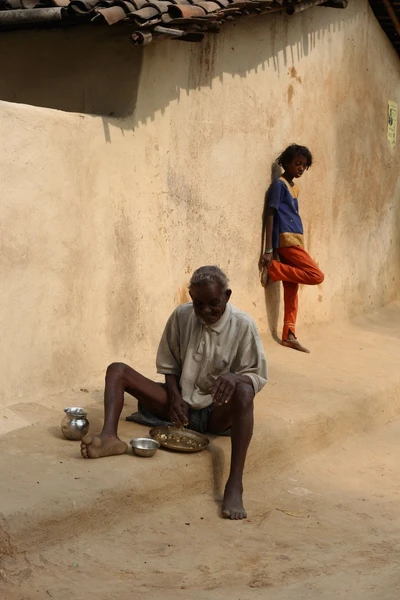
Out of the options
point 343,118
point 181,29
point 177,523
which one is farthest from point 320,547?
point 343,118

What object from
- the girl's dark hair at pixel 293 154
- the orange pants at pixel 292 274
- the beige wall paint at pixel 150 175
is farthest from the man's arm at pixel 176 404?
the girl's dark hair at pixel 293 154

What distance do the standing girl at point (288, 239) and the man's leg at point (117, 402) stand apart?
2.85 metres

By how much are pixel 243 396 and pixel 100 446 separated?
78cm

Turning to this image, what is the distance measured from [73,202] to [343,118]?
412cm

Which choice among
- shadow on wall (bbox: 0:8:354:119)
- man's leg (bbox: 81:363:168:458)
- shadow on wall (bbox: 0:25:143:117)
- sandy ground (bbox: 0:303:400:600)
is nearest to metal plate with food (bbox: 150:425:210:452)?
sandy ground (bbox: 0:303:400:600)

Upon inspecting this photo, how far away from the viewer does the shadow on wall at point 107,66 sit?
661cm

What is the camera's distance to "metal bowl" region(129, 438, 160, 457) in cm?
514

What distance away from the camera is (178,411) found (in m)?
5.41

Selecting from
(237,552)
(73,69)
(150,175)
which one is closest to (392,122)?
(150,175)

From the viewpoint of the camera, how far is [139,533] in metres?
4.78

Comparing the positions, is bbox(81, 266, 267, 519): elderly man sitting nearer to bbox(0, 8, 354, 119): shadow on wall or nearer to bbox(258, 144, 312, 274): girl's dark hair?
bbox(0, 8, 354, 119): shadow on wall

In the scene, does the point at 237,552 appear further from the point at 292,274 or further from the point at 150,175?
the point at 292,274

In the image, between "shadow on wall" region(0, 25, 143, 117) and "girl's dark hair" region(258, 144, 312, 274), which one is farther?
"girl's dark hair" region(258, 144, 312, 274)

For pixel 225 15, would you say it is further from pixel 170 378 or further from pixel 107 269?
pixel 170 378
